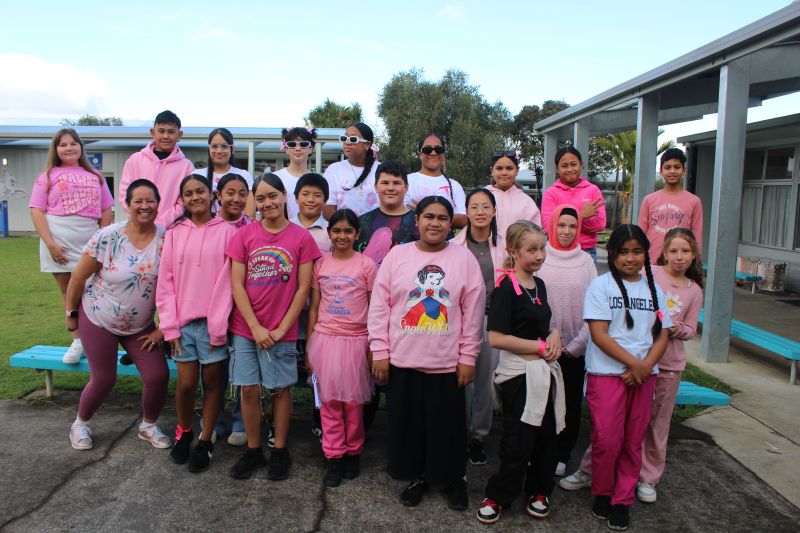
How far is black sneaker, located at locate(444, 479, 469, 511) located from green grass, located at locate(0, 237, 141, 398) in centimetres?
310

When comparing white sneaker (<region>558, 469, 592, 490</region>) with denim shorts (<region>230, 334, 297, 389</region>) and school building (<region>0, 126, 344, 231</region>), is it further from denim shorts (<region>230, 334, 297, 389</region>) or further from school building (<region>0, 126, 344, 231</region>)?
school building (<region>0, 126, 344, 231</region>)

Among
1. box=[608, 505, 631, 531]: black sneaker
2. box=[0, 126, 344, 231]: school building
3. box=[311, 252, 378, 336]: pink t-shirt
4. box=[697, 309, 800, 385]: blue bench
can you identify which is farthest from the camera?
box=[0, 126, 344, 231]: school building

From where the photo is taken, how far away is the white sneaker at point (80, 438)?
401 cm

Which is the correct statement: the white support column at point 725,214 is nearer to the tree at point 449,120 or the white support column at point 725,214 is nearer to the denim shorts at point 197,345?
the denim shorts at point 197,345

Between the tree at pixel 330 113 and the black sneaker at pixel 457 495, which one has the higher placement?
the tree at pixel 330 113

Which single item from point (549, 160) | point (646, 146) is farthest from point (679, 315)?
point (549, 160)

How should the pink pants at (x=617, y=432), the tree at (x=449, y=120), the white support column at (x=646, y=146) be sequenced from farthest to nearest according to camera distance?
1. the tree at (x=449, y=120)
2. the white support column at (x=646, y=146)
3. the pink pants at (x=617, y=432)

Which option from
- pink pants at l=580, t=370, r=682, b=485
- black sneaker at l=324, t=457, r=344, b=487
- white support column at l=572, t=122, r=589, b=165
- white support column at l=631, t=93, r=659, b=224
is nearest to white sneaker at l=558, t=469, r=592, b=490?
pink pants at l=580, t=370, r=682, b=485

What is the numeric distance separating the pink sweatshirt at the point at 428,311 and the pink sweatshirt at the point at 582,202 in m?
1.21

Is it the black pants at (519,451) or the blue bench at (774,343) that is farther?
the blue bench at (774,343)

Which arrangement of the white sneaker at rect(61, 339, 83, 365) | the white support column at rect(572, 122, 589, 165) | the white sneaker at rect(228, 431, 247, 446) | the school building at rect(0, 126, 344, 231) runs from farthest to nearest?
the school building at rect(0, 126, 344, 231) → the white support column at rect(572, 122, 589, 165) → the white sneaker at rect(61, 339, 83, 365) → the white sneaker at rect(228, 431, 247, 446)

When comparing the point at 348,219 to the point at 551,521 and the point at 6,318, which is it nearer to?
the point at 551,521

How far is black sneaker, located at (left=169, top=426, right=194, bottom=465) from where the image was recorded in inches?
151

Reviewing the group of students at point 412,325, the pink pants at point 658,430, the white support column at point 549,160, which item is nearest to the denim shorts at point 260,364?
the group of students at point 412,325
